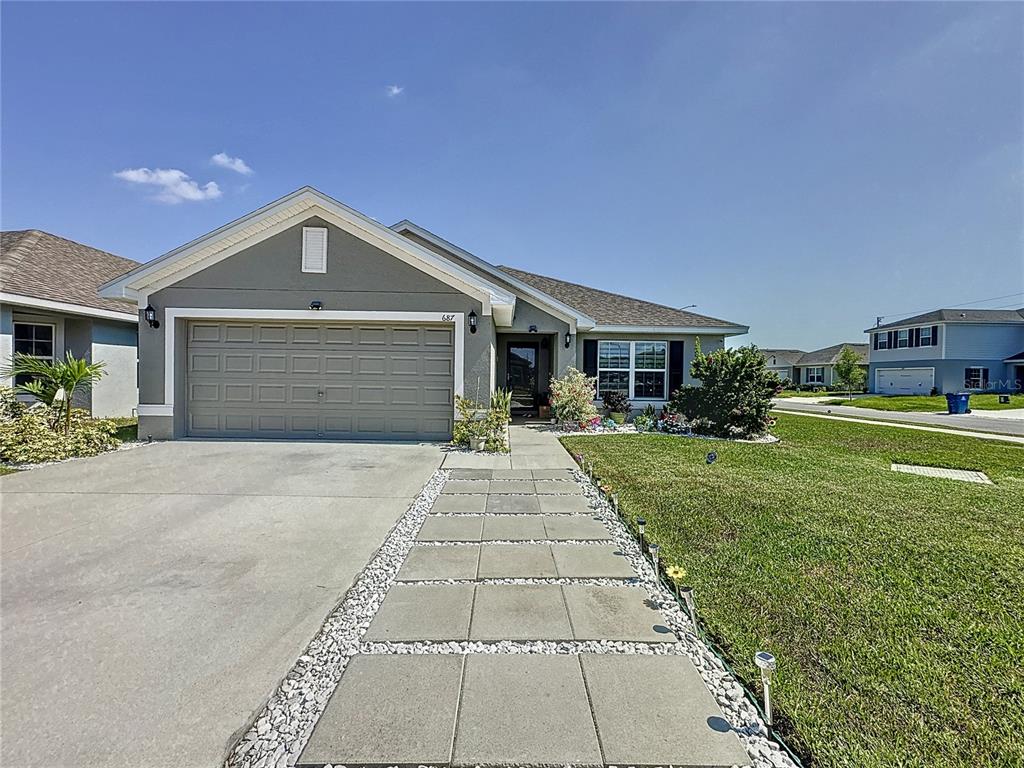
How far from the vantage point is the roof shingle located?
15008mm

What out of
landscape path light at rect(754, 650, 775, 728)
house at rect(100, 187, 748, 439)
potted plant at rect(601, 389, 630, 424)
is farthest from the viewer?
potted plant at rect(601, 389, 630, 424)

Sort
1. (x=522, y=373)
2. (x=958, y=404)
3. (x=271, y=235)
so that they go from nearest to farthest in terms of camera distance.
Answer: (x=271, y=235) < (x=522, y=373) < (x=958, y=404)

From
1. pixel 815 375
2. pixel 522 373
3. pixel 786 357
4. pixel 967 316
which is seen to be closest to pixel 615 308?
pixel 522 373

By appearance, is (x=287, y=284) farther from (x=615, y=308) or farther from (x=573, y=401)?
(x=615, y=308)

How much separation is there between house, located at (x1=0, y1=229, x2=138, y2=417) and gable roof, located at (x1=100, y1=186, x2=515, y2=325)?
3.95 ft

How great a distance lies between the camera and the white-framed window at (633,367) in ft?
49.7

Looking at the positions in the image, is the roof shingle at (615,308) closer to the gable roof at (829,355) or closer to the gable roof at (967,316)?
the gable roof at (967,316)

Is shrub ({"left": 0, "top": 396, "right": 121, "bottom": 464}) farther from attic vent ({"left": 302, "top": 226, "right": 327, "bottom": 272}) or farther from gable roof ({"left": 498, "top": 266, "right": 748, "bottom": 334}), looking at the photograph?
gable roof ({"left": 498, "top": 266, "right": 748, "bottom": 334})

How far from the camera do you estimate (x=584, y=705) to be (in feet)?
7.61

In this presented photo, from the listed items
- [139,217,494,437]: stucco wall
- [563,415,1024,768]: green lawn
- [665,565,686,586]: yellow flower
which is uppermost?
[139,217,494,437]: stucco wall

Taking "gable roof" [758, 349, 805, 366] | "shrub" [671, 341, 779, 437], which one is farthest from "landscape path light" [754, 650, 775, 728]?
"gable roof" [758, 349, 805, 366]

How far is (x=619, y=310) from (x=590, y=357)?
2265 mm

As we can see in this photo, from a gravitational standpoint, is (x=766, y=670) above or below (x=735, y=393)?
below

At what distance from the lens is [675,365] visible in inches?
599
